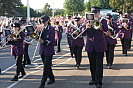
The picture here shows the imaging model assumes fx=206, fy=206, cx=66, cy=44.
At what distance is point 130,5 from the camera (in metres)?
49.4

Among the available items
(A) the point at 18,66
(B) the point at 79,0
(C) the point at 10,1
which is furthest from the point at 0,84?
(B) the point at 79,0

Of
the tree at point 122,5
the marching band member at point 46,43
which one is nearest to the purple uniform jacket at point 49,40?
the marching band member at point 46,43

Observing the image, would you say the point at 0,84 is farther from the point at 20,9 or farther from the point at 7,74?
the point at 20,9

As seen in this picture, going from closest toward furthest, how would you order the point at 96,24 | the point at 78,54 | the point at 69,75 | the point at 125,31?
the point at 96,24 → the point at 69,75 → the point at 78,54 → the point at 125,31

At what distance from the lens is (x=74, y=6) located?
74438 mm

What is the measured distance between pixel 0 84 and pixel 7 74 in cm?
118

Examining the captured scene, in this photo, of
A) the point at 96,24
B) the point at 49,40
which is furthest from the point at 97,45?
the point at 49,40

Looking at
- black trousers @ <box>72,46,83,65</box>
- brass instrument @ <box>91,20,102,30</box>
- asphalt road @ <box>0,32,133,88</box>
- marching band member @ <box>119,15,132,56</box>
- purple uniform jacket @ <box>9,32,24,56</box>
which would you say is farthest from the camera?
marching band member @ <box>119,15,132,56</box>

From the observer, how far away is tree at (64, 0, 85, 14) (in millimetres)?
73688

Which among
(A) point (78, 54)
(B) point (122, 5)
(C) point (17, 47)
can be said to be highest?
(B) point (122, 5)

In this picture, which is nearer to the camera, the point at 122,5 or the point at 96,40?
the point at 96,40

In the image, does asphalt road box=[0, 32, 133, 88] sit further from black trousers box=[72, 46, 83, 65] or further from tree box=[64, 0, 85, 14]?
tree box=[64, 0, 85, 14]

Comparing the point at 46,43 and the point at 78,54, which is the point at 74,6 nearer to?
the point at 78,54

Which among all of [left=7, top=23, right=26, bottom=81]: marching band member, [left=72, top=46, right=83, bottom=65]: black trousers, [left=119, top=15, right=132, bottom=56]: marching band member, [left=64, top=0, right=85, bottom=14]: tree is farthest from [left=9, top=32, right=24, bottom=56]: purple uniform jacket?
[left=64, top=0, right=85, bottom=14]: tree
